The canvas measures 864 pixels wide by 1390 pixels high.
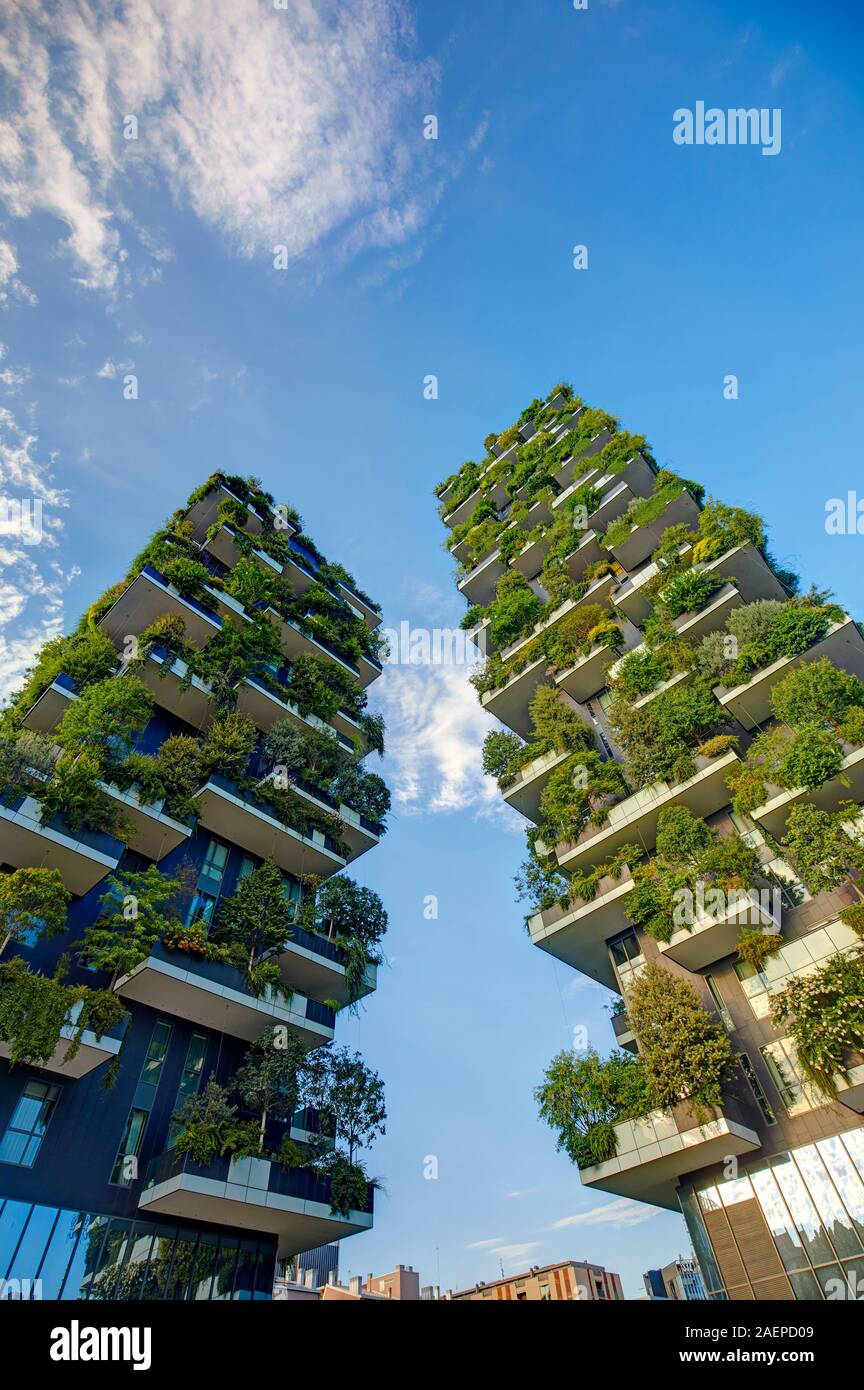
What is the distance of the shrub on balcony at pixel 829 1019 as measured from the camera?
16.6 m

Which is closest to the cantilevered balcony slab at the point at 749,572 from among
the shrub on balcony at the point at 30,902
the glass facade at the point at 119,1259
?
the shrub on balcony at the point at 30,902

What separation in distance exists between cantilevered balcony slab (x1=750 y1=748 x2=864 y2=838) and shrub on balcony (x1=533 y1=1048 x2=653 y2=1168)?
8373mm

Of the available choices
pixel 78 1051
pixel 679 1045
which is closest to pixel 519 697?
pixel 679 1045

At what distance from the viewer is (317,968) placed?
23656mm

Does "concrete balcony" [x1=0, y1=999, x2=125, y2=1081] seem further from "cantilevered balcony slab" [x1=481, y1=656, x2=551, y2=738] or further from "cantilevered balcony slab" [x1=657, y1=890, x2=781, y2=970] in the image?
"cantilevered balcony slab" [x1=481, y1=656, x2=551, y2=738]

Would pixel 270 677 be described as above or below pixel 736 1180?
above

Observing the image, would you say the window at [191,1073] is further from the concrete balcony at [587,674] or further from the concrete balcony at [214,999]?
the concrete balcony at [587,674]

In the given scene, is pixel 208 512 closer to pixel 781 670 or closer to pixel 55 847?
pixel 55 847

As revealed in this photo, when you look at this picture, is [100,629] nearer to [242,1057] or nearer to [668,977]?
[242,1057]

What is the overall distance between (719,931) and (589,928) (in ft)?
17.5

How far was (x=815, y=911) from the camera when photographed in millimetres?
19609

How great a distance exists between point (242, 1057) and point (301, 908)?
4.96m
